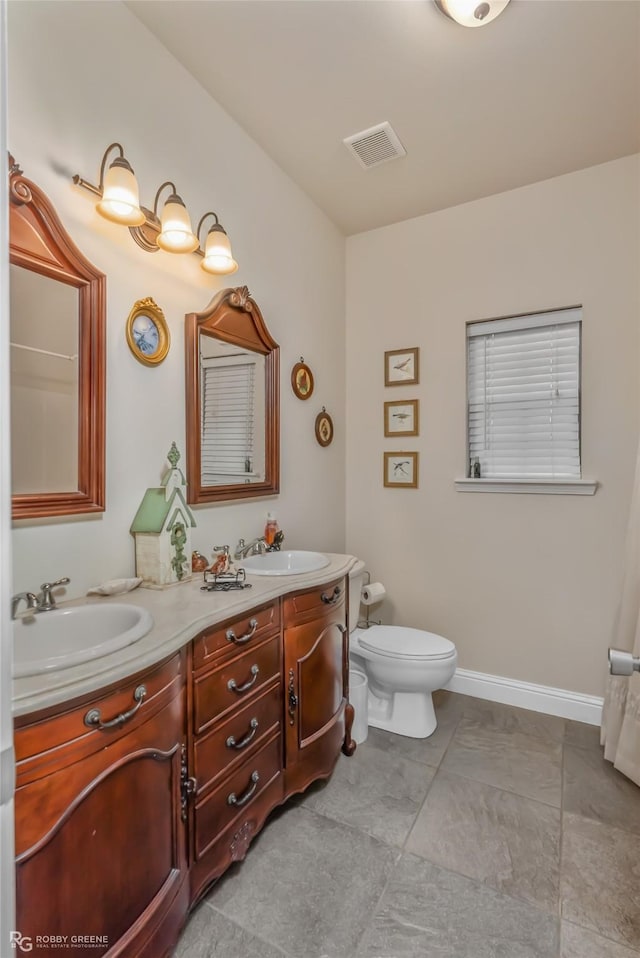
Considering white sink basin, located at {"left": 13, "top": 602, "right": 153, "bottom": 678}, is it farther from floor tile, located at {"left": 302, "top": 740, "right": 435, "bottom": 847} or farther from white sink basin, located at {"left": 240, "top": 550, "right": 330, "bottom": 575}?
floor tile, located at {"left": 302, "top": 740, "right": 435, "bottom": 847}

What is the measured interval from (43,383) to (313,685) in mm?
1376

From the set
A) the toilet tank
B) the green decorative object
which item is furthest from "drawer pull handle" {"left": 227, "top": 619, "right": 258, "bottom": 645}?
the toilet tank

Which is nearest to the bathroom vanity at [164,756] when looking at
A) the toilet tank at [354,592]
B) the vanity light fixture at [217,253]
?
the toilet tank at [354,592]

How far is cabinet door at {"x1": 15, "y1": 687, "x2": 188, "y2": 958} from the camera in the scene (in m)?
0.82

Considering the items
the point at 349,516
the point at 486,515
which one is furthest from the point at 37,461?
the point at 486,515

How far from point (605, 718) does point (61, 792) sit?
7.38 ft

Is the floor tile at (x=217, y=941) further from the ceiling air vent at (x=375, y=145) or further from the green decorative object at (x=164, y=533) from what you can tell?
the ceiling air vent at (x=375, y=145)

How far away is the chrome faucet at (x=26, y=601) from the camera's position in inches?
45.1

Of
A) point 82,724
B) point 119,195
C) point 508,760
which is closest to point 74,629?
point 82,724

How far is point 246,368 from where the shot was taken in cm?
208

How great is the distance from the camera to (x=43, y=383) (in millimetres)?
1283

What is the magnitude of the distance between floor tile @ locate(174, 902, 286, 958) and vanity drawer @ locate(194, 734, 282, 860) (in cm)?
21

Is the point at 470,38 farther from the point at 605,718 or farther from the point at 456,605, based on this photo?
the point at 605,718

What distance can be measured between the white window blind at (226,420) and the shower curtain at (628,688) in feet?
5.69
